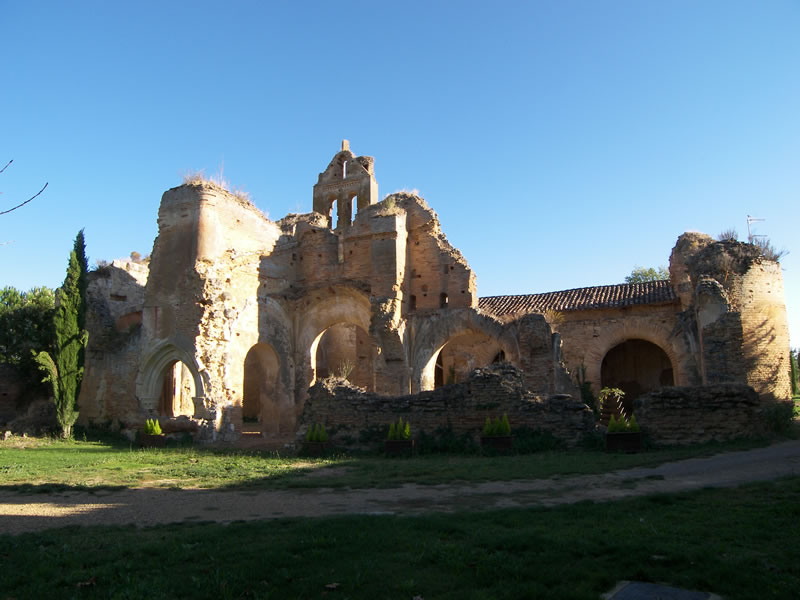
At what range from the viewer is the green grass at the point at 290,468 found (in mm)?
8768

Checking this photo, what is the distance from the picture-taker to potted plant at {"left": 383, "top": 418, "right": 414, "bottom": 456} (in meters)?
12.0

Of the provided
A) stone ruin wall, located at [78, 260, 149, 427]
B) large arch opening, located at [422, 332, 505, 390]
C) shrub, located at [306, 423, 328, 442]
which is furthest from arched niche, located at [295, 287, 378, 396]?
shrub, located at [306, 423, 328, 442]

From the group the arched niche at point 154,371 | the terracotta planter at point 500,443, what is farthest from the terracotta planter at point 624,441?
the arched niche at point 154,371

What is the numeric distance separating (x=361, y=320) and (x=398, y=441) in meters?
10.5

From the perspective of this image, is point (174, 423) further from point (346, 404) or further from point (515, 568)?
point (515, 568)

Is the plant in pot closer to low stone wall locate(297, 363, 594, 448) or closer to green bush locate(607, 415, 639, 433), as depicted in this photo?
green bush locate(607, 415, 639, 433)

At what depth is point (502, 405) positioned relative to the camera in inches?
475

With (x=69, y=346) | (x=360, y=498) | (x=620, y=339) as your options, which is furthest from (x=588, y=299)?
(x=69, y=346)

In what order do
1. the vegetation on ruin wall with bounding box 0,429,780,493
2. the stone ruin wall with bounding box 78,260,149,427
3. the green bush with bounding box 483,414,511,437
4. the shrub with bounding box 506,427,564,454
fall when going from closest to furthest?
the vegetation on ruin wall with bounding box 0,429,780,493, the shrub with bounding box 506,427,564,454, the green bush with bounding box 483,414,511,437, the stone ruin wall with bounding box 78,260,149,427

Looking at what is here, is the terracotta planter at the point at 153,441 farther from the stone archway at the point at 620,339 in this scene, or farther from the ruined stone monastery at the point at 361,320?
the stone archway at the point at 620,339

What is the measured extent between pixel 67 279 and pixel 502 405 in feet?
49.4

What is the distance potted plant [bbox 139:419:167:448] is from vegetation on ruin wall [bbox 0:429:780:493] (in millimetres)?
2816

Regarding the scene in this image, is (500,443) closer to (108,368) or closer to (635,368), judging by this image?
(635,368)

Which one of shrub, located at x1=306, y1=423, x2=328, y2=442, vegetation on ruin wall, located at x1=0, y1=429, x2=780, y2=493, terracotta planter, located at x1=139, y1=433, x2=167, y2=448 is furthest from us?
terracotta planter, located at x1=139, y1=433, x2=167, y2=448
